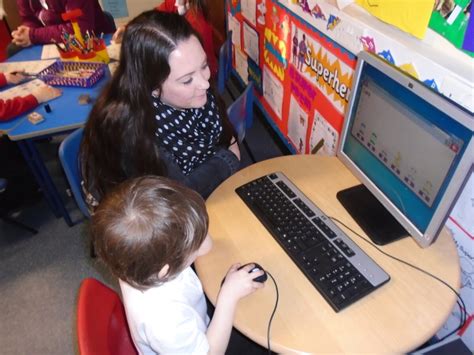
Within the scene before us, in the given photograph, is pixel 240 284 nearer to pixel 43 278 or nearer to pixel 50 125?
pixel 50 125

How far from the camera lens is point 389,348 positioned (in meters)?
0.69

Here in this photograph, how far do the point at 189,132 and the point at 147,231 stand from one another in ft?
2.28

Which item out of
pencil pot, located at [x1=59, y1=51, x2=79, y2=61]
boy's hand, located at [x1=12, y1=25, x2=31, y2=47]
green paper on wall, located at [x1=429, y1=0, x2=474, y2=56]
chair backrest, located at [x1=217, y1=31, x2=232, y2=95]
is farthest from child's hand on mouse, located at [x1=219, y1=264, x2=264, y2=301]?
boy's hand, located at [x1=12, y1=25, x2=31, y2=47]

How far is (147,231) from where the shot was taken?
2.18ft

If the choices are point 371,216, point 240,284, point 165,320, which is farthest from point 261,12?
point 165,320

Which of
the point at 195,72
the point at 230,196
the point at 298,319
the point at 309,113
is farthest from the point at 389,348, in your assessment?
the point at 309,113

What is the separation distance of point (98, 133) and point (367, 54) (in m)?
0.82

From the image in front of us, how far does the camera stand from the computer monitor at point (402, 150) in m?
0.64

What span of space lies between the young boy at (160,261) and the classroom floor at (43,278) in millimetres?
974

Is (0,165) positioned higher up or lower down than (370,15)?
lower down

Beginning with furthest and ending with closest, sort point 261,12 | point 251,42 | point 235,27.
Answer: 1. point 235,27
2. point 251,42
3. point 261,12

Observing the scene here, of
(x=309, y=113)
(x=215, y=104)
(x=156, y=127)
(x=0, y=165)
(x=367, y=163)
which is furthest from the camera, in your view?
(x=0, y=165)

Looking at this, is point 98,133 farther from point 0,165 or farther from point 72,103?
point 0,165

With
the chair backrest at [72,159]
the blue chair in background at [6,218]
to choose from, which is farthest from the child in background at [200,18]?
the blue chair in background at [6,218]
